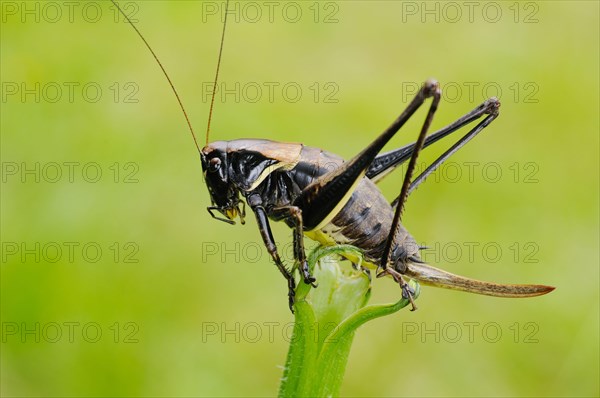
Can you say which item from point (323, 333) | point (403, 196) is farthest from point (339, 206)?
point (323, 333)

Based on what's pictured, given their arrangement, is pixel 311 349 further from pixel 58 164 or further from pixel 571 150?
pixel 571 150

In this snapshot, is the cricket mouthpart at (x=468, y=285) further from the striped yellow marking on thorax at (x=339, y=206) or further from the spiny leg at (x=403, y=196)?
the striped yellow marking on thorax at (x=339, y=206)

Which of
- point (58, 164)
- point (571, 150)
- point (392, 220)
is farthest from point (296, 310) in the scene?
point (571, 150)

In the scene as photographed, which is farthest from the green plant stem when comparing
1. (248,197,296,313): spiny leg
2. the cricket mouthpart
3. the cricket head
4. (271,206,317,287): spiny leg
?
the cricket head

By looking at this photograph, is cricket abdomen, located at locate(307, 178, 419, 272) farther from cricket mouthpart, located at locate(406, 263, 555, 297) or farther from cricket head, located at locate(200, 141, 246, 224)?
cricket head, located at locate(200, 141, 246, 224)

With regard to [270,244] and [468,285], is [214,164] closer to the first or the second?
[270,244]

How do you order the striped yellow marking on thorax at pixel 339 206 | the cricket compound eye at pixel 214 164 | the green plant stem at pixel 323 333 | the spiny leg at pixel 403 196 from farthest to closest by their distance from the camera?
1. the cricket compound eye at pixel 214 164
2. the striped yellow marking on thorax at pixel 339 206
3. the spiny leg at pixel 403 196
4. the green plant stem at pixel 323 333

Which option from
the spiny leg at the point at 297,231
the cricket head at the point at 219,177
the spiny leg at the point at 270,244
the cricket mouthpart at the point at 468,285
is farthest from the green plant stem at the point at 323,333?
the cricket head at the point at 219,177
